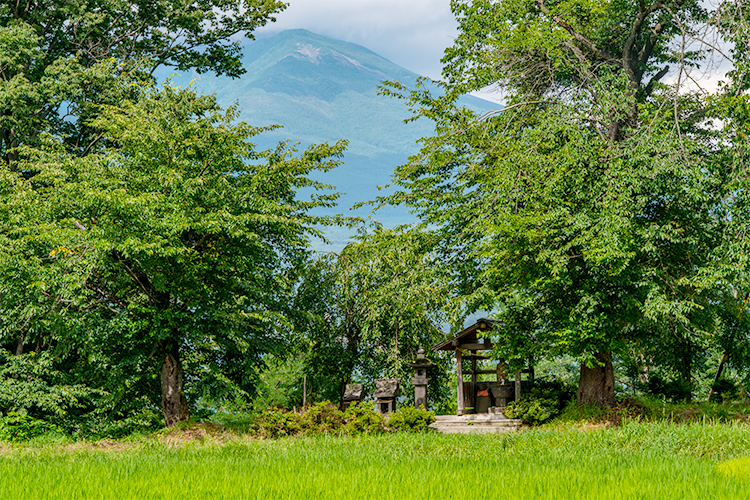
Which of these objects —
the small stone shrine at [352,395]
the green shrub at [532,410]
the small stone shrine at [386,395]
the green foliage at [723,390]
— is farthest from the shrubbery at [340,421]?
the green foliage at [723,390]

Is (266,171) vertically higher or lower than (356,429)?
higher

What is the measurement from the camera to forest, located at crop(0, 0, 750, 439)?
14.2 m

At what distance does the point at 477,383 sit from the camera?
2066 centimetres

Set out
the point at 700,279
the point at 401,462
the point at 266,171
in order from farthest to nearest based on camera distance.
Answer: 1. the point at 266,171
2. the point at 700,279
3. the point at 401,462

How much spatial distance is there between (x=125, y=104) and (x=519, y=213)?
11.6 metres

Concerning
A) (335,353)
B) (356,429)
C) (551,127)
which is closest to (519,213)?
(551,127)

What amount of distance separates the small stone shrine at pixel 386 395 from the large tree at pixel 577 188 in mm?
3367

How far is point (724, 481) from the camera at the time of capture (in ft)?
22.8

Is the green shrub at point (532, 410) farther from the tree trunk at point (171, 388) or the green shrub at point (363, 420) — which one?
the tree trunk at point (171, 388)

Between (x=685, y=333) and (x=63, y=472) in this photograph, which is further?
(x=685, y=333)

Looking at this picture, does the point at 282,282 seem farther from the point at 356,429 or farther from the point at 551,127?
the point at 551,127

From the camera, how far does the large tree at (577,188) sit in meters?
13.9

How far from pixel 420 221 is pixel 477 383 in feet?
18.8

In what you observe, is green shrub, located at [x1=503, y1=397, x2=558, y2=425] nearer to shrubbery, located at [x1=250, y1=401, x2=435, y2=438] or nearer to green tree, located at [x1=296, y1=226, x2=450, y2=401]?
shrubbery, located at [x1=250, y1=401, x2=435, y2=438]
